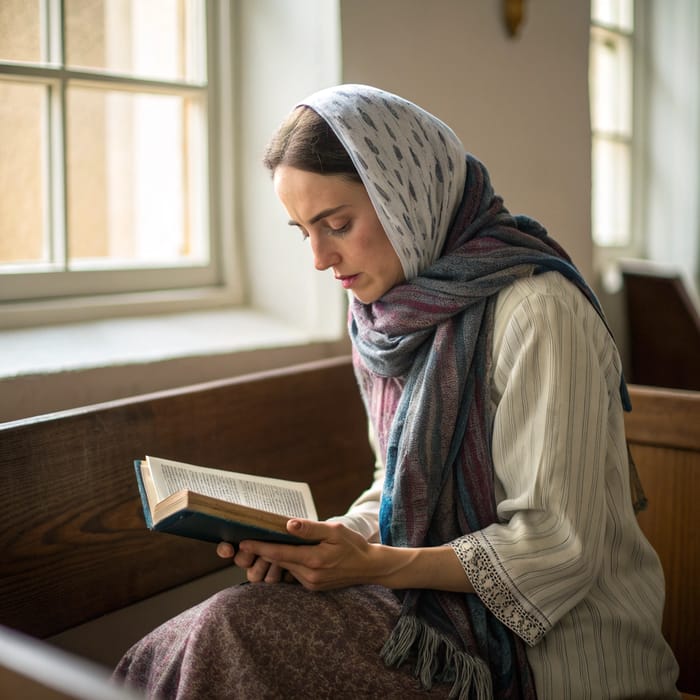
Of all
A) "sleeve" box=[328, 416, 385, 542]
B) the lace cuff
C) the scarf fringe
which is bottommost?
the scarf fringe

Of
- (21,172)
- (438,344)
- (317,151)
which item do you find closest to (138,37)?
(21,172)

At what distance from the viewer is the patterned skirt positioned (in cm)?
127

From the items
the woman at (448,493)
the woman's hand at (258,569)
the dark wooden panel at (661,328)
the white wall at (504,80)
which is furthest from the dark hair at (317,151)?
the dark wooden panel at (661,328)

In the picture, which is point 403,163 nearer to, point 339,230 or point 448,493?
point 339,230

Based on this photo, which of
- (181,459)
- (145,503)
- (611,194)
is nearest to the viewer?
(145,503)

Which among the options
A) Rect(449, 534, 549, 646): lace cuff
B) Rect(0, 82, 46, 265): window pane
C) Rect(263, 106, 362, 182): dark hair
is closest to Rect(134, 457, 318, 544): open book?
Rect(449, 534, 549, 646): lace cuff

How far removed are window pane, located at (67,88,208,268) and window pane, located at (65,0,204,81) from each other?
73mm

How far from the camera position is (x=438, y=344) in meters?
1.50

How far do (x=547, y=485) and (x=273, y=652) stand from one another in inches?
18.5

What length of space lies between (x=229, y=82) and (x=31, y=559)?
1.52 metres

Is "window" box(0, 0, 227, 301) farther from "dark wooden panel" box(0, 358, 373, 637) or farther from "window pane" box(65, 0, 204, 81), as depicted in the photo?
"dark wooden panel" box(0, 358, 373, 637)

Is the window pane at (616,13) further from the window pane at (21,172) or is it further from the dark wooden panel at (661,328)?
the window pane at (21,172)

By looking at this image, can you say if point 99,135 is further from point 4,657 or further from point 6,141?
point 4,657

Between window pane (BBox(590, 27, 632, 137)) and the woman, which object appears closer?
the woman
